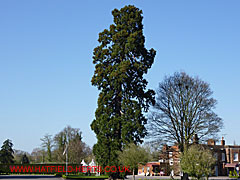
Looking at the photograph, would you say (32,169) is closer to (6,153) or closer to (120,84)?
(6,153)

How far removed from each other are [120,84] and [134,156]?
8310 millimetres

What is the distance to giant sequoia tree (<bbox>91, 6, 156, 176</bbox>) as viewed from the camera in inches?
1371

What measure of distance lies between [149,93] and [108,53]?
6.27 meters

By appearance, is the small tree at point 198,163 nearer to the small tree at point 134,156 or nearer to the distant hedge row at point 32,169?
the small tree at point 134,156

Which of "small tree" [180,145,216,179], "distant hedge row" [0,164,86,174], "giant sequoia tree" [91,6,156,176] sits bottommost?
"distant hedge row" [0,164,86,174]

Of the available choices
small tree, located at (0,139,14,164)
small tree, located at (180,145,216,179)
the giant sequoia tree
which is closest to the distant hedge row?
small tree, located at (0,139,14,164)

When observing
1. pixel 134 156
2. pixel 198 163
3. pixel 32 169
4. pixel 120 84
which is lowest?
pixel 32 169

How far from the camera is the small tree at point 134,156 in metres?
31.5

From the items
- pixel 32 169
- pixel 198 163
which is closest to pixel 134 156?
pixel 198 163

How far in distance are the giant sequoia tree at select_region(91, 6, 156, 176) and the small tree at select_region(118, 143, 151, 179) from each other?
2.01 meters

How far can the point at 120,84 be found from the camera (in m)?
36.2

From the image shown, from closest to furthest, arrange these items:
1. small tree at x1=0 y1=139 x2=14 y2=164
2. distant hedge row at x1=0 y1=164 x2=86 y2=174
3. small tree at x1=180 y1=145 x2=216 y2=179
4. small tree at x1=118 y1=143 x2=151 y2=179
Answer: small tree at x1=180 y1=145 x2=216 y2=179 < small tree at x1=118 y1=143 x2=151 y2=179 < distant hedge row at x1=0 y1=164 x2=86 y2=174 < small tree at x1=0 y1=139 x2=14 y2=164

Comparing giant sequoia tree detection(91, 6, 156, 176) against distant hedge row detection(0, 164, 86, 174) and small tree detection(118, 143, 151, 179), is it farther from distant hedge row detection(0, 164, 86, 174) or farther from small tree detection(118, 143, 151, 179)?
distant hedge row detection(0, 164, 86, 174)

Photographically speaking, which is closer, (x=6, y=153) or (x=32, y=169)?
(x=32, y=169)
